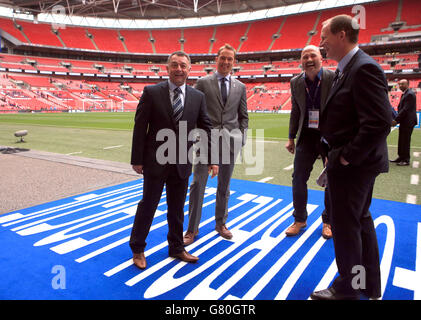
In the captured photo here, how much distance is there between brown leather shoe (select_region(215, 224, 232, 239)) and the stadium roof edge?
5699 centimetres

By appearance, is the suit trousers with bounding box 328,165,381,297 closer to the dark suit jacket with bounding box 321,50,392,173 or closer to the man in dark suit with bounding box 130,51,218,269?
the dark suit jacket with bounding box 321,50,392,173

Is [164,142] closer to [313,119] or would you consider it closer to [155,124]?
[155,124]

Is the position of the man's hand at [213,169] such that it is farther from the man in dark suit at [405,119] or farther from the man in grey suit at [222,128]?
the man in dark suit at [405,119]

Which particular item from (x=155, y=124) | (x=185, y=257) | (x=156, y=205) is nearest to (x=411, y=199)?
(x=185, y=257)

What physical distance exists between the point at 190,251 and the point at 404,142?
6.92 metres

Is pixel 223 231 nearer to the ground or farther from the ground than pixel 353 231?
nearer to the ground

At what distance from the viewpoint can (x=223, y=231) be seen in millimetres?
3408

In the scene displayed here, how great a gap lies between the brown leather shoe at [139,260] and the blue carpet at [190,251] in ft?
A: 0.21

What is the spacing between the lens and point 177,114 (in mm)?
2639

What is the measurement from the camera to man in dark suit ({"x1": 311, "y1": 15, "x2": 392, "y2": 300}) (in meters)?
1.79

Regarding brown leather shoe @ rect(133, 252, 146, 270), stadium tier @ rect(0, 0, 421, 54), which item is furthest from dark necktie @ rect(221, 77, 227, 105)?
stadium tier @ rect(0, 0, 421, 54)

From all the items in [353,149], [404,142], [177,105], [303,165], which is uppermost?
[177,105]

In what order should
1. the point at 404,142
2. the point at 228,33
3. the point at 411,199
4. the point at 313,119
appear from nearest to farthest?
the point at 313,119 < the point at 411,199 < the point at 404,142 < the point at 228,33
